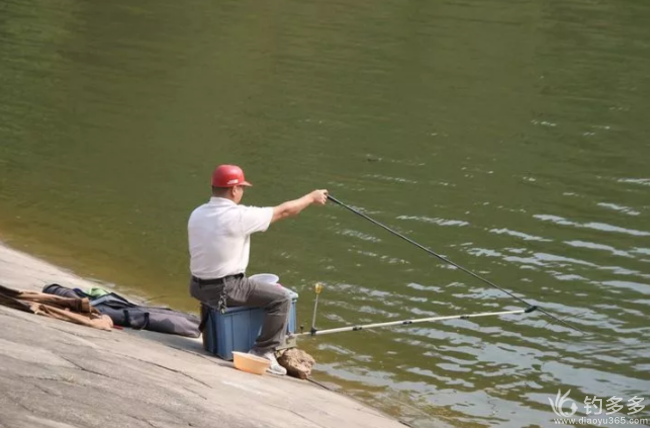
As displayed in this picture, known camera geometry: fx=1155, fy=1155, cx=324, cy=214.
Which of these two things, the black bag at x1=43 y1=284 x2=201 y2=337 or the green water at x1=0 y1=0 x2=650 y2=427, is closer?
the black bag at x1=43 y1=284 x2=201 y2=337

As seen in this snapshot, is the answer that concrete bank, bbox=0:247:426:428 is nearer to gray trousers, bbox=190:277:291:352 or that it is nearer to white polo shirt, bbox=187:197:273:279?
gray trousers, bbox=190:277:291:352

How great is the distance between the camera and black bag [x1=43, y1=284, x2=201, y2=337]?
936cm

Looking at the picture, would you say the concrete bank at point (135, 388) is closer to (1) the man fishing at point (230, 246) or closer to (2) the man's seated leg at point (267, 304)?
(2) the man's seated leg at point (267, 304)

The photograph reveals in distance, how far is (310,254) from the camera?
13.6 meters

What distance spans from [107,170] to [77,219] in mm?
2142

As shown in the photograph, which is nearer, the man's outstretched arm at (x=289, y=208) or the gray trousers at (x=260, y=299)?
the man's outstretched arm at (x=289, y=208)

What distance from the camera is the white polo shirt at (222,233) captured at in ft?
27.8

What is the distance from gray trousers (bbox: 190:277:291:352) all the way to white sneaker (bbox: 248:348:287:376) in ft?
0.12

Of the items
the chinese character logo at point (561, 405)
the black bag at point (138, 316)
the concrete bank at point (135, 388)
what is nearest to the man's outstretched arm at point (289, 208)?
the concrete bank at point (135, 388)

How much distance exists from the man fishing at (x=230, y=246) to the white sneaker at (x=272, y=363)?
0.60 ft

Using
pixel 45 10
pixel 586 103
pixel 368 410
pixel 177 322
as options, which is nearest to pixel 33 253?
pixel 177 322

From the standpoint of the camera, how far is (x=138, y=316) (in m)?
9.47

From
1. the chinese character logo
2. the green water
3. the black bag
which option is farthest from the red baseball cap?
the chinese character logo

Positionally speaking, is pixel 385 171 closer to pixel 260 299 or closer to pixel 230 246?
pixel 260 299
